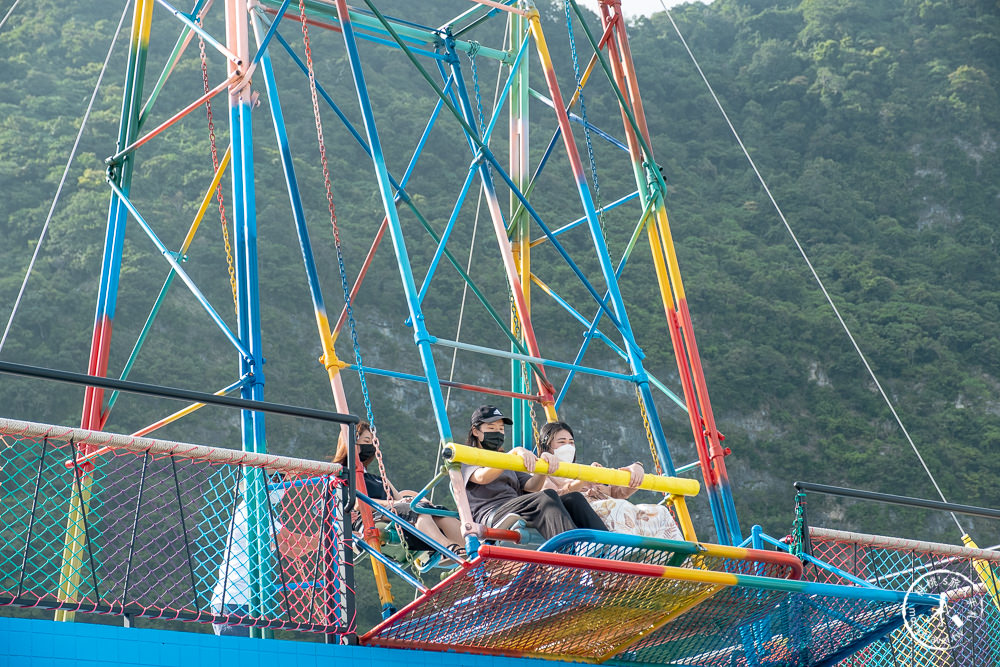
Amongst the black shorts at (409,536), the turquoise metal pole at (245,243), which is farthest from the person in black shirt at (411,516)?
the turquoise metal pole at (245,243)

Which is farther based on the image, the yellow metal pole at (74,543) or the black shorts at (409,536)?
the black shorts at (409,536)

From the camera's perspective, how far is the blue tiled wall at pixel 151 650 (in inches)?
172

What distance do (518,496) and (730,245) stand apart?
3084 centimetres

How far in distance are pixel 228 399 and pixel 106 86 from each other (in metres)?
31.7

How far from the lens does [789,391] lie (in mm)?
32594

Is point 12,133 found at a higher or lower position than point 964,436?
higher

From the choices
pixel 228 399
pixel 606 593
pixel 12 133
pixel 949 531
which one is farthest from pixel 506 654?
pixel 12 133

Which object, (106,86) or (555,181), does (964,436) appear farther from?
(106,86)

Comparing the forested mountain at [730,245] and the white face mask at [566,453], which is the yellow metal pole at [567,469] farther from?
the forested mountain at [730,245]

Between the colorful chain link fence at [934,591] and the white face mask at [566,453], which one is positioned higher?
the white face mask at [566,453]

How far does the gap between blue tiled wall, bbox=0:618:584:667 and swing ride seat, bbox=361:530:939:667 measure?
0.69 ft
